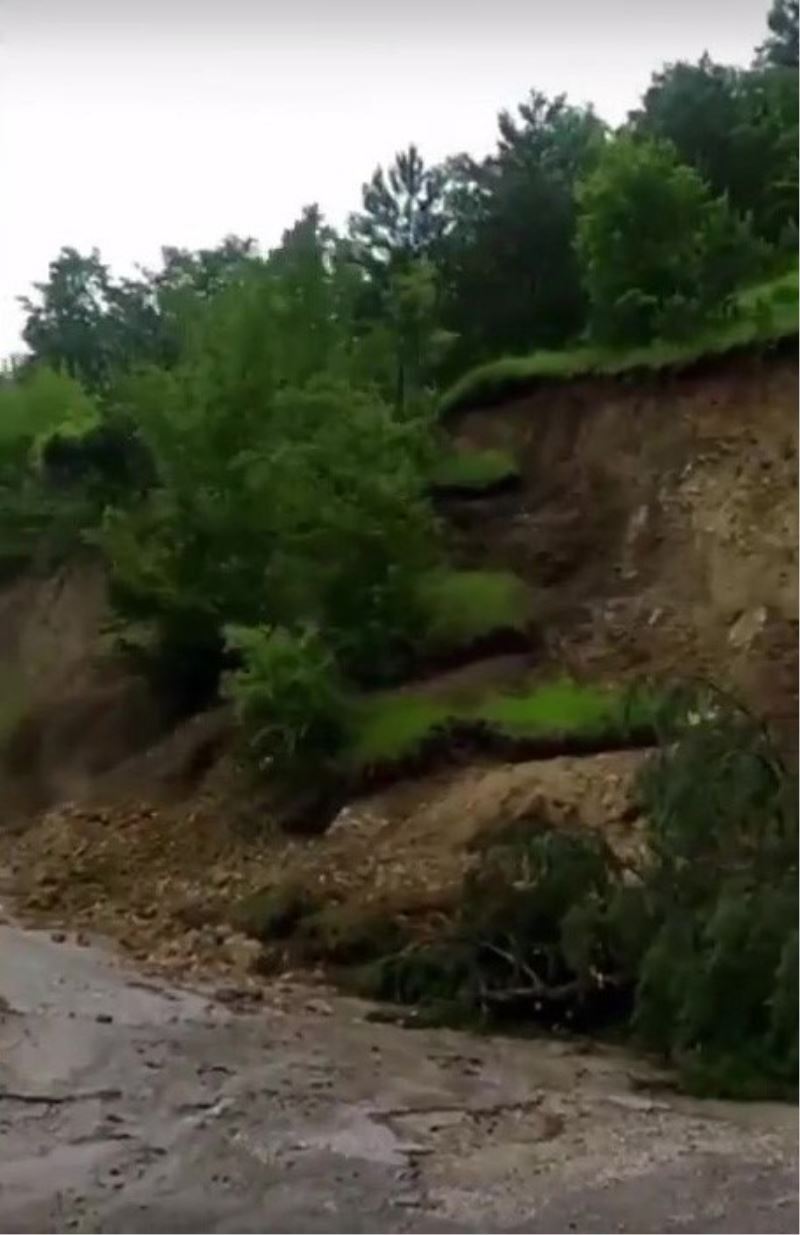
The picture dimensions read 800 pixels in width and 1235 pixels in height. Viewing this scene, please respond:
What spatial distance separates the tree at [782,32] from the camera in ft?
7.11

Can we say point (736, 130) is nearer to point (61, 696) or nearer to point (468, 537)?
point (468, 537)

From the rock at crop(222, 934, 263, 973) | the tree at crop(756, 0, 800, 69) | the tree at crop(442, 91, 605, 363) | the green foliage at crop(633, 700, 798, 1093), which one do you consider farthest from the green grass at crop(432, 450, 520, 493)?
the tree at crop(756, 0, 800, 69)

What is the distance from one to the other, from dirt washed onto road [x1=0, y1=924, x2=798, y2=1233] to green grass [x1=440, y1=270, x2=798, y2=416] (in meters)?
1.42

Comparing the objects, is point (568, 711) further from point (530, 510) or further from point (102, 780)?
point (102, 780)

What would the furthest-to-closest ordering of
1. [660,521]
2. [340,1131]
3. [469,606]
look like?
1. [469,606]
2. [660,521]
3. [340,1131]

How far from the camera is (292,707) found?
12.5 feet

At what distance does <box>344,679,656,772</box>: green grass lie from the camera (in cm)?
356

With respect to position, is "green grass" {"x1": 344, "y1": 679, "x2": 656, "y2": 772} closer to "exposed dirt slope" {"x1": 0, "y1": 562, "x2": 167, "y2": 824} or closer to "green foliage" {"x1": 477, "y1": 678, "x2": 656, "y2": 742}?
"green foliage" {"x1": 477, "y1": 678, "x2": 656, "y2": 742}

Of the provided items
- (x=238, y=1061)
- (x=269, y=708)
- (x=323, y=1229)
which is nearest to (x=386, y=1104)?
(x=238, y=1061)

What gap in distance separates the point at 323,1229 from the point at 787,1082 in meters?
0.57

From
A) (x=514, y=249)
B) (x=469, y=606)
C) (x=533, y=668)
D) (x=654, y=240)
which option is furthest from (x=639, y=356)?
(x=533, y=668)

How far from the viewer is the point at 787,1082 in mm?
2141

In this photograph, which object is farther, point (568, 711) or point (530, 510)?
point (530, 510)

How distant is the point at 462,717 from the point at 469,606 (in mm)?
397
